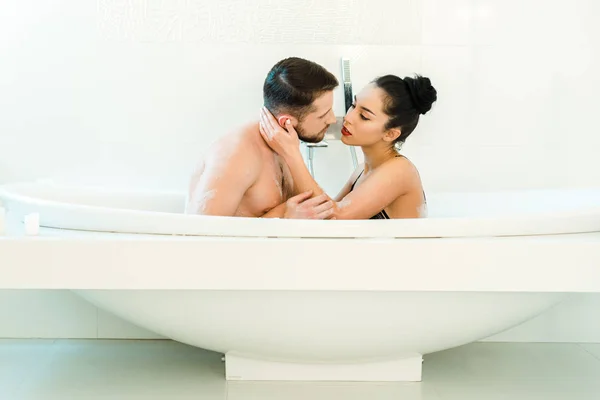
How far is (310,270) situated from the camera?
2.05m

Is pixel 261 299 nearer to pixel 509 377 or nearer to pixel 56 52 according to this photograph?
pixel 509 377

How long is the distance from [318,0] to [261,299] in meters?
1.41

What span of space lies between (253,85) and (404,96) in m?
0.74

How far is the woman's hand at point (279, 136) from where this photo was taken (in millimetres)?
2436

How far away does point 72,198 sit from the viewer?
2809 millimetres

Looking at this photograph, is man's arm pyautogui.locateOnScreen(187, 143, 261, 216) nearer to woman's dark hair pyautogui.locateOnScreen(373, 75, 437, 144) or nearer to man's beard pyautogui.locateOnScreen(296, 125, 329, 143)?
man's beard pyautogui.locateOnScreen(296, 125, 329, 143)

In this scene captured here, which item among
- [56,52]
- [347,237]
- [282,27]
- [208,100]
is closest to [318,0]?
[282,27]

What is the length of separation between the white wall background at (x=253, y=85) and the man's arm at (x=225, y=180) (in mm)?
685

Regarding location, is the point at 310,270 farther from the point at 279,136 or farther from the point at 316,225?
the point at 279,136

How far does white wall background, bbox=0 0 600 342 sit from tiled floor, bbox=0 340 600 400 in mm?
154

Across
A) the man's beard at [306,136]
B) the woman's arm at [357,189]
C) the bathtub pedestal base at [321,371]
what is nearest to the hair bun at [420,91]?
the woman's arm at [357,189]

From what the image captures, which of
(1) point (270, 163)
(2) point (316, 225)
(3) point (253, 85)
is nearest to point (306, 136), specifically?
(1) point (270, 163)

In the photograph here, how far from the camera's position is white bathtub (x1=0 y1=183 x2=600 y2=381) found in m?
2.04

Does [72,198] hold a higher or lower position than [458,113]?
lower
